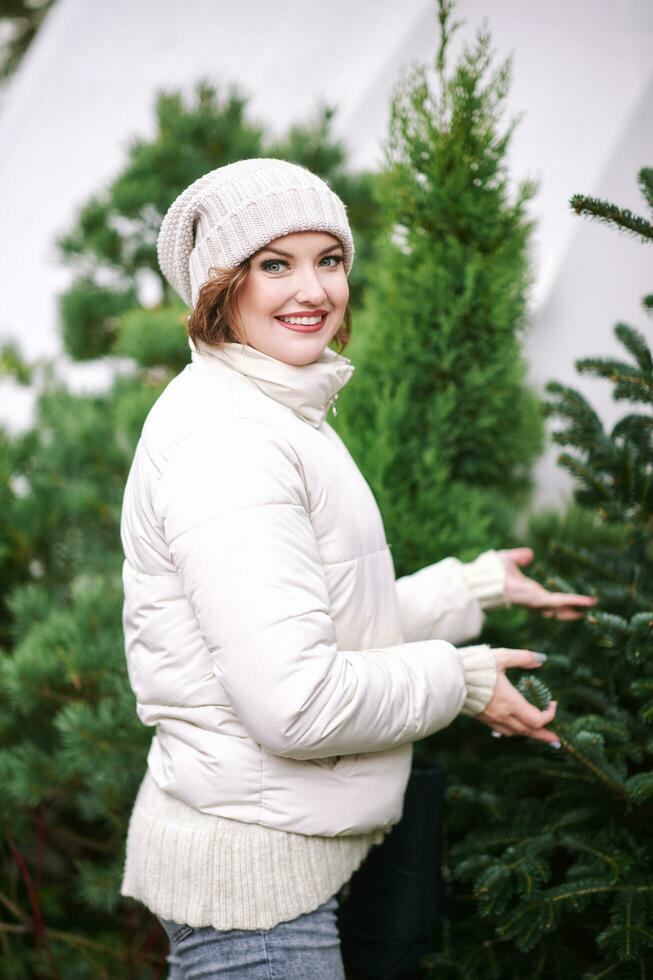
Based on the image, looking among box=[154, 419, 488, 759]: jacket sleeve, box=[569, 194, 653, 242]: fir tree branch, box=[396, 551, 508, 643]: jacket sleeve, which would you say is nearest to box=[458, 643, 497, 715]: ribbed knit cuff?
box=[154, 419, 488, 759]: jacket sleeve

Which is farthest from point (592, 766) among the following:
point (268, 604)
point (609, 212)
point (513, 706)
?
point (609, 212)

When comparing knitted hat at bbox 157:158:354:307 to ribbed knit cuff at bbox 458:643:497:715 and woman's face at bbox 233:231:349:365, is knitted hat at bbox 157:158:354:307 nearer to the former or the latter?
woman's face at bbox 233:231:349:365

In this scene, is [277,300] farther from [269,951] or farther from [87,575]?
[87,575]

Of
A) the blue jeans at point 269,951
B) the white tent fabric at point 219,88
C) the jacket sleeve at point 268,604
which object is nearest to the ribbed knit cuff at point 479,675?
the jacket sleeve at point 268,604

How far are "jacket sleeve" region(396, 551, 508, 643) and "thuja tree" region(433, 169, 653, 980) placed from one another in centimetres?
16

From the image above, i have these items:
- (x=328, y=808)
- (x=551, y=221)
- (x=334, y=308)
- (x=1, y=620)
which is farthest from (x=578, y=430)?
(x=1, y=620)

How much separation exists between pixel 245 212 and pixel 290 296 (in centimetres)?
13

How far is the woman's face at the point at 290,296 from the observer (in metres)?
1.32

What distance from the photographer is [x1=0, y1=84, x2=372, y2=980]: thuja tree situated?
2.21 meters

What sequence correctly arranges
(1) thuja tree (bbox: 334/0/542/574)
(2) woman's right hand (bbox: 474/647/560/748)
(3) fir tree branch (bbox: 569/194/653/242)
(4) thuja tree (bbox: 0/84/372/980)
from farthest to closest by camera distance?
(4) thuja tree (bbox: 0/84/372/980), (1) thuja tree (bbox: 334/0/542/574), (3) fir tree branch (bbox: 569/194/653/242), (2) woman's right hand (bbox: 474/647/560/748)

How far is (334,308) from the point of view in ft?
4.56

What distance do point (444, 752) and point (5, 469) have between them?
156 cm

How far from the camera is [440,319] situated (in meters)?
2.13

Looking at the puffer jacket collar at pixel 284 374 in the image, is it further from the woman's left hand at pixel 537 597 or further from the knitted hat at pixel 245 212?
the woman's left hand at pixel 537 597
